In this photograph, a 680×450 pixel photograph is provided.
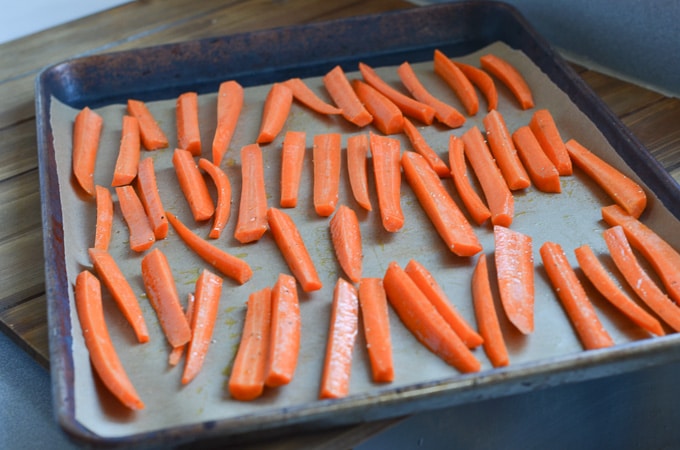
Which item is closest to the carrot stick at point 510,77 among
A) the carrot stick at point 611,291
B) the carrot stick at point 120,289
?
the carrot stick at point 611,291

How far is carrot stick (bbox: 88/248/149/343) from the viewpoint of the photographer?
1.67 meters

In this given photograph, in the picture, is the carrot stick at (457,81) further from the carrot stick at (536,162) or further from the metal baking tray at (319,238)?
the carrot stick at (536,162)

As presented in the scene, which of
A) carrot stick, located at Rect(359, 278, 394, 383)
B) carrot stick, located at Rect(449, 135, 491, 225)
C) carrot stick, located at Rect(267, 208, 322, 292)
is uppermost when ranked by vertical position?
carrot stick, located at Rect(267, 208, 322, 292)

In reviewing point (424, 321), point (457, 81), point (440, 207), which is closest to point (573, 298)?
point (424, 321)

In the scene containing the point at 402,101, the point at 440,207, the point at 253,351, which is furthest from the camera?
the point at 402,101

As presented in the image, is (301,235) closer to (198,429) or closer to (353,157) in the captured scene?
(353,157)

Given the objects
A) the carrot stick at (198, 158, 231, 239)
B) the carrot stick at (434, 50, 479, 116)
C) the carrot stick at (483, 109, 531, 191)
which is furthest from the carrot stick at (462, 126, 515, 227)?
the carrot stick at (198, 158, 231, 239)

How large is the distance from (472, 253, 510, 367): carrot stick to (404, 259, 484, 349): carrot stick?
0.02 meters

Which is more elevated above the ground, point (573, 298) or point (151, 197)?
point (151, 197)

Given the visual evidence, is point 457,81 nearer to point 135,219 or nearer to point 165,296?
point 135,219

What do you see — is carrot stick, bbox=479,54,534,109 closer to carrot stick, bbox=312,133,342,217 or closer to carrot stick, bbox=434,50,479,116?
carrot stick, bbox=434,50,479,116

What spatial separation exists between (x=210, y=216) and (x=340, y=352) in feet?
2.05

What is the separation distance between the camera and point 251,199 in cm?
204

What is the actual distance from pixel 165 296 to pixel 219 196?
0.41m
